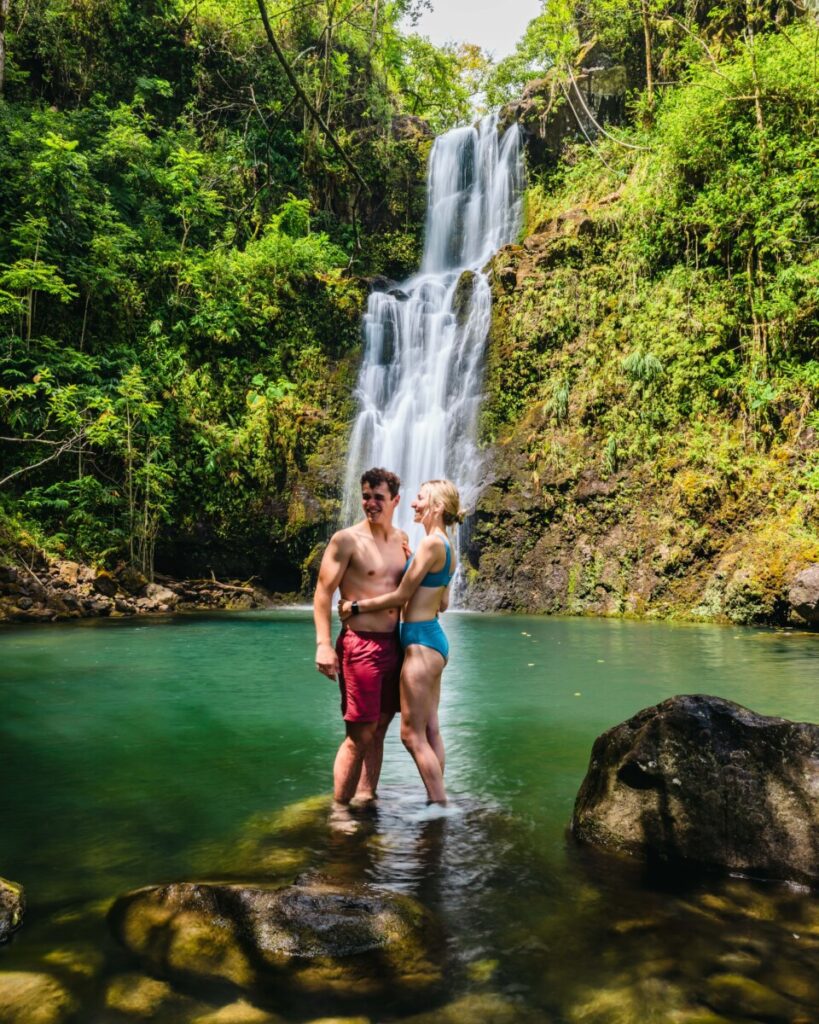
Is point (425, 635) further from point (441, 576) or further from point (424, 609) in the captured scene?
point (441, 576)

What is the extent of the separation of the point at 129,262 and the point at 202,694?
1476 centimetres

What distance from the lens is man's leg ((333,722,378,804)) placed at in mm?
3842

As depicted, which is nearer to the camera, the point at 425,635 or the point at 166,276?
the point at 425,635

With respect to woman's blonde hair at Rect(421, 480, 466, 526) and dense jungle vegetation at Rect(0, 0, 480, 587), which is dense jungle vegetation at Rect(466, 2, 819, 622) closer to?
dense jungle vegetation at Rect(0, 0, 480, 587)

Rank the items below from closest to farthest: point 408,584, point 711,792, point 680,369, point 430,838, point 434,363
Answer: point 711,792 → point 430,838 → point 408,584 → point 680,369 → point 434,363

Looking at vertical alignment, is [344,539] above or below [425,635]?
above

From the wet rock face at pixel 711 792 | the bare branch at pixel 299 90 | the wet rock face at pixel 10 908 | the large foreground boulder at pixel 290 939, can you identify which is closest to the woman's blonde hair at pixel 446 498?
the wet rock face at pixel 711 792

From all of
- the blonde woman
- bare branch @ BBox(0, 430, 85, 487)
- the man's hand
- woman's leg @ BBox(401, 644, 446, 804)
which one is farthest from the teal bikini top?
bare branch @ BBox(0, 430, 85, 487)

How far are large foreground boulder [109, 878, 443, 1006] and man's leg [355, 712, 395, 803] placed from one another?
115 centimetres

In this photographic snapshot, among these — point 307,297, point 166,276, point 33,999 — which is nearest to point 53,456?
point 166,276

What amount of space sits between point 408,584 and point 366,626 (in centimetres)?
31

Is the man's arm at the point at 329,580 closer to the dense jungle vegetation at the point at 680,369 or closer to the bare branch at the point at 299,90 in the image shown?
the bare branch at the point at 299,90

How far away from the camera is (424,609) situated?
12.8 ft

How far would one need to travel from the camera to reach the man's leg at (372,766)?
13.2 feet
